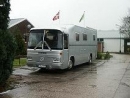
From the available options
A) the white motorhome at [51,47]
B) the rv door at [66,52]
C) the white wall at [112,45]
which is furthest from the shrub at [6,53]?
the white wall at [112,45]

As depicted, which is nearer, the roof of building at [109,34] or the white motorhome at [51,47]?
the white motorhome at [51,47]

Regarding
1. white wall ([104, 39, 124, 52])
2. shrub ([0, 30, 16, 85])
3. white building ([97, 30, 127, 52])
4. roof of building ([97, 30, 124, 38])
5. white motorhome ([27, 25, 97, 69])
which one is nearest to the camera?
shrub ([0, 30, 16, 85])

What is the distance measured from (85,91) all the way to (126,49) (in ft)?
156

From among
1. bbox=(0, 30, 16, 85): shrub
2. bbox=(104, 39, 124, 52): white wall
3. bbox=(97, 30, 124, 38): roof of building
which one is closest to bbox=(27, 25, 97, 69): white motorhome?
bbox=(0, 30, 16, 85): shrub

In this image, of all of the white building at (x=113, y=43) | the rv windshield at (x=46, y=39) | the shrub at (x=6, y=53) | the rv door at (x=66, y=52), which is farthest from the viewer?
the white building at (x=113, y=43)

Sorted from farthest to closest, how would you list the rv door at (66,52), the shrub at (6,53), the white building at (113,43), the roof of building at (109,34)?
the roof of building at (109,34), the white building at (113,43), the rv door at (66,52), the shrub at (6,53)

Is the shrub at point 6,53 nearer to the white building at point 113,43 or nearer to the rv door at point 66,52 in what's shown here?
the rv door at point 66,52

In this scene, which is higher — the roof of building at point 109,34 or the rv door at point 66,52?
the roof of building at point 109,34

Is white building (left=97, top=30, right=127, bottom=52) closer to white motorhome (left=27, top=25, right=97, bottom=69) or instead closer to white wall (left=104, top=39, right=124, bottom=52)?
white wall (left=104, top=39, right=124, bottom=52)

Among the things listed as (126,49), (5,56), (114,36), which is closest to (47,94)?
(5,56)

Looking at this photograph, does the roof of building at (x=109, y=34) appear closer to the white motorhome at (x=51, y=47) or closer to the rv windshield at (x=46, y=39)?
the white motorhome at (x=51, y=47)

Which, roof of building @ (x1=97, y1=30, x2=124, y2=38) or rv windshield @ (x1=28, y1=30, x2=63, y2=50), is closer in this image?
rv windshield @ (x1=28, y1=30, x2=63, y2=50)

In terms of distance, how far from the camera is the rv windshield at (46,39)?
17141mm

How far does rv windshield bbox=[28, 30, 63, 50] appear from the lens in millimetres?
17141
